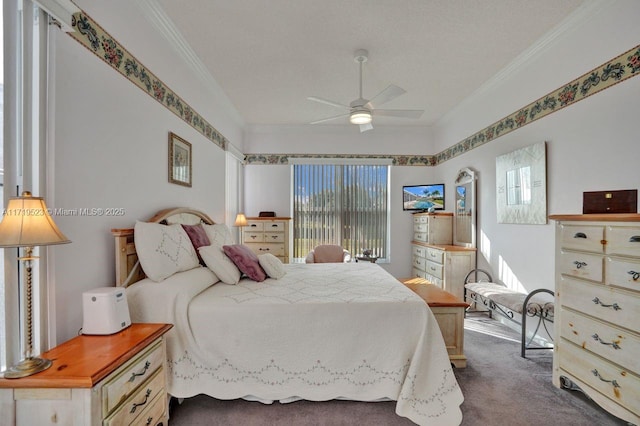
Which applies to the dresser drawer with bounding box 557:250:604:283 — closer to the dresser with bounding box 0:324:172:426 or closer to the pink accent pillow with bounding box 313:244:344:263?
the dresser with bounding box 0:324:172:426

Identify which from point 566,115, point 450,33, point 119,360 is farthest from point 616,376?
point 450,33

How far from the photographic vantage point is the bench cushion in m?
2.59

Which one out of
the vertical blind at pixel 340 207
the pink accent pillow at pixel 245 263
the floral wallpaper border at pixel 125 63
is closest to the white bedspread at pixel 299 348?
the pink accent pillow at pixel 245 263

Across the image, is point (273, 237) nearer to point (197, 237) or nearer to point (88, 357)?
point (197, 237)

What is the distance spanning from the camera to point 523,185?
319 cm

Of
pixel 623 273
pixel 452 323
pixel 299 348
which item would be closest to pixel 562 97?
pixel 623 273

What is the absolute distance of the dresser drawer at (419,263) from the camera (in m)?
4.98

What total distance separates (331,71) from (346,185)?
102 inches

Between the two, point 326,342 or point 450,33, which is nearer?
point 326,342

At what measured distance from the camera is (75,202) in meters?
1.67

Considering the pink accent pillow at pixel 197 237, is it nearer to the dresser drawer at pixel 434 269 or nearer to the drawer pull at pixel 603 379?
the drawer pull at pixel 603 379

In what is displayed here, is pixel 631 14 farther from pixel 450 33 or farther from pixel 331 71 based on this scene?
pixel 331 71

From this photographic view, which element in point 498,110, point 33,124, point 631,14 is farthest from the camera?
point 498,110

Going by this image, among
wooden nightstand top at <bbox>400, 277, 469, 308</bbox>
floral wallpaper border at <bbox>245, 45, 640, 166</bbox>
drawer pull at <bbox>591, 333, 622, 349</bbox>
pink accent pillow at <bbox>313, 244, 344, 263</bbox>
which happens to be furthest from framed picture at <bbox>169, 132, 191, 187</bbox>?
floral wallpaper border at <bbox>245, 45, 640, 166</bbox>
